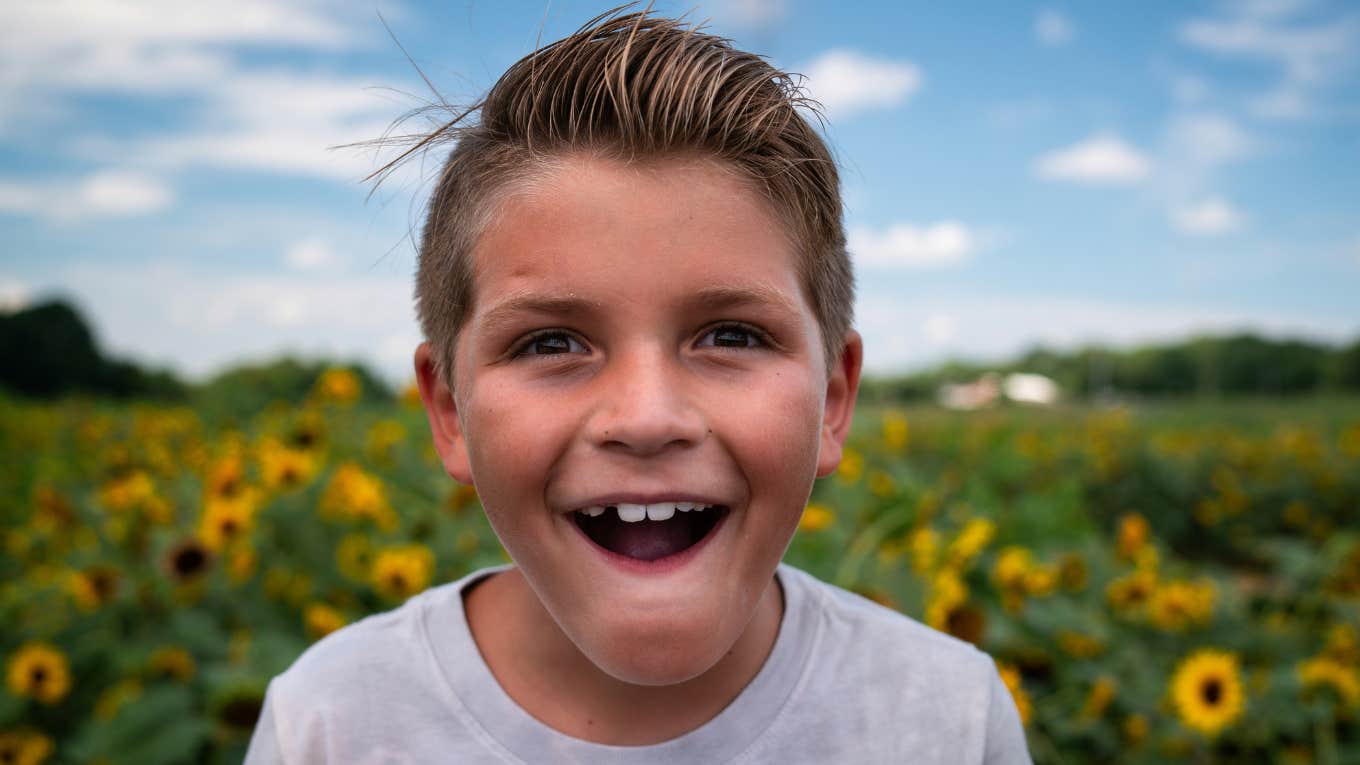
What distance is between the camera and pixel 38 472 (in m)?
4.88

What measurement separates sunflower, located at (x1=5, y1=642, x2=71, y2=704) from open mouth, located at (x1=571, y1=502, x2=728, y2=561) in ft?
5.95

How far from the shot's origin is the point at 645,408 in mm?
971

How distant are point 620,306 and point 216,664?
156 centimetres

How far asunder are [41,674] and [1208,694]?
96.9 inches

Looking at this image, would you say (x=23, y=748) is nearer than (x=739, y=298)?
No

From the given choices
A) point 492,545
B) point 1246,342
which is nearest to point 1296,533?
point 492,545

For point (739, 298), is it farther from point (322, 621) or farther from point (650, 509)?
point (322, 621)

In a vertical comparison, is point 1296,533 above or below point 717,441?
below

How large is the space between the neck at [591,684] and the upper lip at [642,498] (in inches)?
10.5

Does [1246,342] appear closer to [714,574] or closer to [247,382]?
[247,382]

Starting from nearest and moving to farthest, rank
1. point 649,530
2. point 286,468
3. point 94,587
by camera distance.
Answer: point 649,530 < point 94,587 < point 286,468

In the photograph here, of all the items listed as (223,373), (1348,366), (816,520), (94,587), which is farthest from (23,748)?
(1348,366)

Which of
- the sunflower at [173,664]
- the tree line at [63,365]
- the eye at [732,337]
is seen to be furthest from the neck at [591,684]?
the tree line at [63,365]

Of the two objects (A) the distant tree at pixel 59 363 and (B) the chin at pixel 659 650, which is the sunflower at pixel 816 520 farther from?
(A) the distant tree at pixel 59 363
